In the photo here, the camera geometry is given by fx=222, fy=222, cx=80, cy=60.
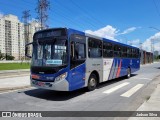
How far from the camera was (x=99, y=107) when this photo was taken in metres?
8.06

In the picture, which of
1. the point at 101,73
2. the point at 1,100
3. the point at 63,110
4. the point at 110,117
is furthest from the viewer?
the point at 101,73

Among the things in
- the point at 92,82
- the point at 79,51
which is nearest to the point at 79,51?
the point at 79,51

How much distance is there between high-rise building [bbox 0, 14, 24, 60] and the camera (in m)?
106

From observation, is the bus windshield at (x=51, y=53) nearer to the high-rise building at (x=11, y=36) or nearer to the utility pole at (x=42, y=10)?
the utility pole at (x=42, y=10)

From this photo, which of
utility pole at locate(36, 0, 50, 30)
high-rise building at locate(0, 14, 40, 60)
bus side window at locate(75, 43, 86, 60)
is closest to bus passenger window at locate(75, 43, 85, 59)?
bus side window at locate(75, 43, 86, 60)

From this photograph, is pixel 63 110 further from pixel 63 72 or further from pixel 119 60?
pixel 119 60

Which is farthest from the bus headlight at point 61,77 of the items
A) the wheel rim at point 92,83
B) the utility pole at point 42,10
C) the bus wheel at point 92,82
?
the utility pole at point 42,10

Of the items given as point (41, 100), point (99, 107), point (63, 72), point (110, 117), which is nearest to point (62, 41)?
point (63, 72)

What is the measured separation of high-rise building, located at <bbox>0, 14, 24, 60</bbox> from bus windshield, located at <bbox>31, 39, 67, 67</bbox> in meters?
99.5

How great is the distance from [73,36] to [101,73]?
378 cm

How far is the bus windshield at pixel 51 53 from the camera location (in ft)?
30.4

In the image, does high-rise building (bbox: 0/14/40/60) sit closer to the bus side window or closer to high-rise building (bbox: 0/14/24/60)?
high-rise building (bbox: 0/14/24/60)

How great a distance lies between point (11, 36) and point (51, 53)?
107426mm

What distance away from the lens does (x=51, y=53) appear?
9.41 m
